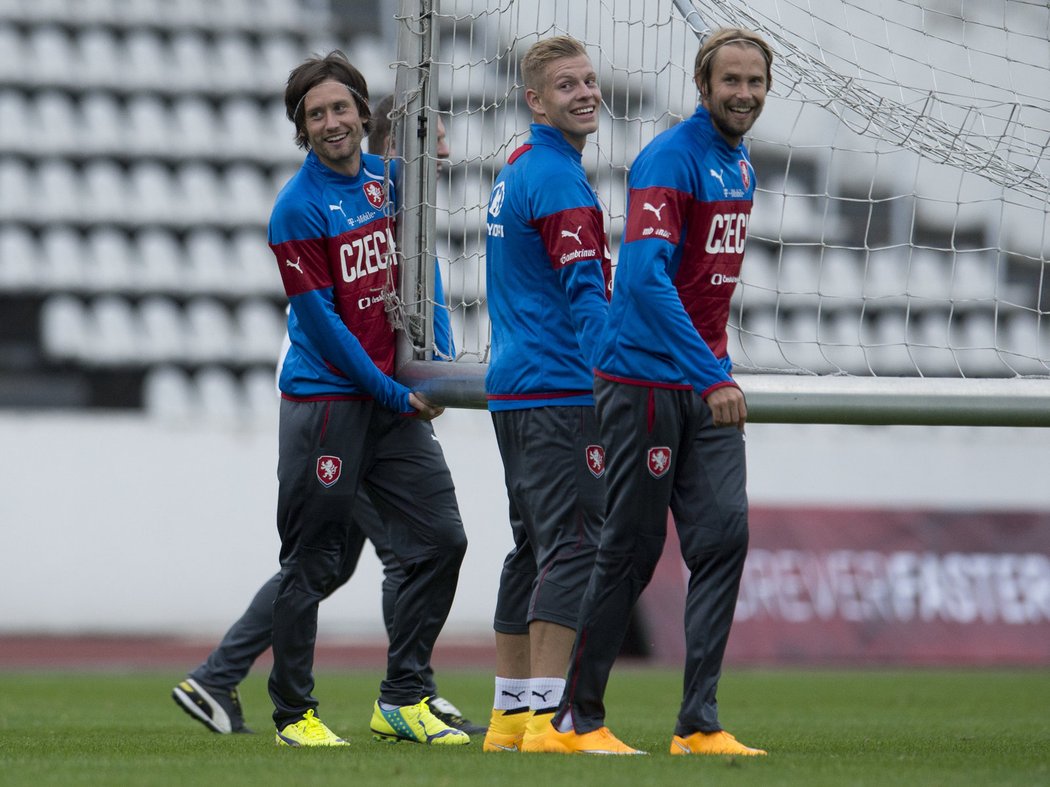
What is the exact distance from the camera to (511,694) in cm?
467

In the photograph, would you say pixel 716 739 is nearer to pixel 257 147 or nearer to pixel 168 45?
pixel 257 147

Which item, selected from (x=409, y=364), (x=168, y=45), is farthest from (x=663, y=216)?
(x=168, y=45)

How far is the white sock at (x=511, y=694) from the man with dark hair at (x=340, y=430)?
49 cm

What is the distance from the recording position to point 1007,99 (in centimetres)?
569

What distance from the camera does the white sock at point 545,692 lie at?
172 inches

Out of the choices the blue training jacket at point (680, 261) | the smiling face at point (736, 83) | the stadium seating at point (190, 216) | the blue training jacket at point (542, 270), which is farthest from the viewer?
the stadium seating at point (190, 216)

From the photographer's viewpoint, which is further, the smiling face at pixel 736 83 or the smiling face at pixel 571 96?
the smiling face at pixel 571 96

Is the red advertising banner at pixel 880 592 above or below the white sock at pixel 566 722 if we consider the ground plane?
below

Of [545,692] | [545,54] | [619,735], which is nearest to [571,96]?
[545,54]

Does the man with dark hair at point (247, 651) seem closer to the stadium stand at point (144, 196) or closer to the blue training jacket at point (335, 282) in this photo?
the blue training jacket at point (335, 282)

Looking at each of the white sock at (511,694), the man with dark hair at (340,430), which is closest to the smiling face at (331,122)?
the man with dark hair at (340,430)

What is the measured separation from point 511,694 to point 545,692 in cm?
34

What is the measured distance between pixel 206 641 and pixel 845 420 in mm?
8266

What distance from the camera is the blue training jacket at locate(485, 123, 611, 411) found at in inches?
171
